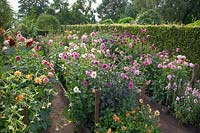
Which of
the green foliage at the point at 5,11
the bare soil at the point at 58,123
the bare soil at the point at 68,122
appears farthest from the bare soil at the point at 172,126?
the green foliage at the point at 5,11

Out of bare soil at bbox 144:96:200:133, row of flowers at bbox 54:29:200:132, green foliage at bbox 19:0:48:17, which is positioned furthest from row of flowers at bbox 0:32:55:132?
green foliage at bbox 19:0:48:17

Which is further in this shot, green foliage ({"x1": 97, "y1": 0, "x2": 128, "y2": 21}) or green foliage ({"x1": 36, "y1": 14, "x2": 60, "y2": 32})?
green foliage ({"x1": 97, "y1": 0, "x2": 128, "y2": 21})

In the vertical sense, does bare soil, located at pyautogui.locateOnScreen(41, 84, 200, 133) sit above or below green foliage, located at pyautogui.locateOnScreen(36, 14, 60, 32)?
below

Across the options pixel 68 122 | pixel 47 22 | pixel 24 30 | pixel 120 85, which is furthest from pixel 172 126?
Result: pixel 47 22

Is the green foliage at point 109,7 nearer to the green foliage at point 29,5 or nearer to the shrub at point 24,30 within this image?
the green foliage at point 29,5

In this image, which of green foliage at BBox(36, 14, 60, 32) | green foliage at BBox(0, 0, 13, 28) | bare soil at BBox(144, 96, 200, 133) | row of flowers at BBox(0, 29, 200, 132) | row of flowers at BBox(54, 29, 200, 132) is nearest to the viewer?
row of flowers at BBox(0, 29, 200, 132)

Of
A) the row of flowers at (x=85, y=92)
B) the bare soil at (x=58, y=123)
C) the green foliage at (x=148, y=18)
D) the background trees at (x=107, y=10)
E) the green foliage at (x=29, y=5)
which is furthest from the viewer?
the green foliage at (x=29, y=5)

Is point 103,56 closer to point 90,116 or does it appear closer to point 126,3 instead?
point 90,116

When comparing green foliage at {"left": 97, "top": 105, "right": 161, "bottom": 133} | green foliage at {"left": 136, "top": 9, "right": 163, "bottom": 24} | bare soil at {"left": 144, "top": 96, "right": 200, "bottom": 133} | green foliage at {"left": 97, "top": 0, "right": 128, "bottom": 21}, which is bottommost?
bare soil at {"left": 144, "top": 96, "right": 200, "bottom": 133}

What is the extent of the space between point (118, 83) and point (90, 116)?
0.55 meters

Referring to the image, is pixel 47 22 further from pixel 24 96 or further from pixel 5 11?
pixel 24 96

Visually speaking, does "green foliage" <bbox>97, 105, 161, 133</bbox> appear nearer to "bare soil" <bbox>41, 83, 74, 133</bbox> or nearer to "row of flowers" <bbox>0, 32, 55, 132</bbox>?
"bare soil" <bbox>41, 83, 74, 133</bbox>

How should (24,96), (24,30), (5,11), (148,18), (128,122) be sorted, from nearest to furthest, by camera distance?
(24,96) < (128,122) < (24,30) < (5,11) < (148,18)

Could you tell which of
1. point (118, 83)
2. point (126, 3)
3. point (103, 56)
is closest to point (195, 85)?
point (103, 56)
